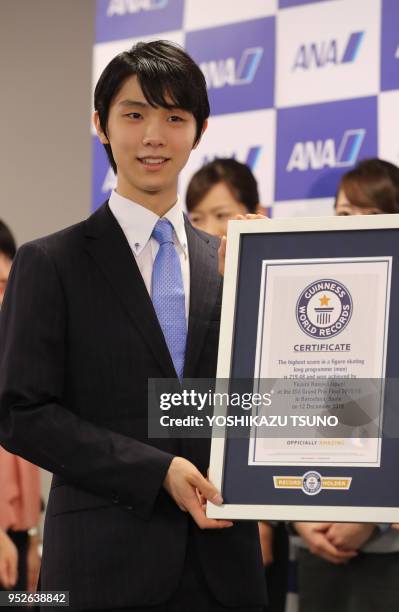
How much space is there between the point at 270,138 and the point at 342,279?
1598 millimetres

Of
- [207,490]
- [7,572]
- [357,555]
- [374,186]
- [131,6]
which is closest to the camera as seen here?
[207,490]

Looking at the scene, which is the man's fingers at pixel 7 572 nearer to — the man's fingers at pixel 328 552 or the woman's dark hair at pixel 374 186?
the man's fingers at pixel 328 552

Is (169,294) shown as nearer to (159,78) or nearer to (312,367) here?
(312,367)

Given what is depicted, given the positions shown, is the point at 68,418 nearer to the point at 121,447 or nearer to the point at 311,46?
the point at 121,447

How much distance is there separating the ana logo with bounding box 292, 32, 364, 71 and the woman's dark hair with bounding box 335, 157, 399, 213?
504mm

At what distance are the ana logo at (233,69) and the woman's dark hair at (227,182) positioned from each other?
38 cm

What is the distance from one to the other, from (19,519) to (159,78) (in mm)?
1711

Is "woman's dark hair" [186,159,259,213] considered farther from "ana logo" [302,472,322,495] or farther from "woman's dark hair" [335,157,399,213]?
"ana logo" [302,472,322,495]

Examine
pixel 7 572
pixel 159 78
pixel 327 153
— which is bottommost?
pixel 7 572

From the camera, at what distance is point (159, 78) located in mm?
1850

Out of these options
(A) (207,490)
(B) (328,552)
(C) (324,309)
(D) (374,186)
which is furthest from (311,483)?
(D) (374,186)

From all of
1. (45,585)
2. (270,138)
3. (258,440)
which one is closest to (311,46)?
(270,138)

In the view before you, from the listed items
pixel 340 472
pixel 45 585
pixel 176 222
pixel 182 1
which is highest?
pixel 182 1

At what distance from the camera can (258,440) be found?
1.72 m
